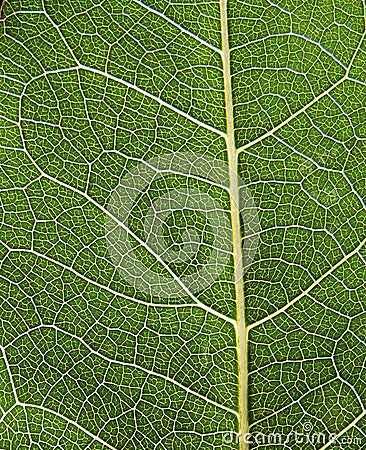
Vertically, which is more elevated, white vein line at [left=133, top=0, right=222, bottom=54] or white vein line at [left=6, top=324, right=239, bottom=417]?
white vein line at [left=133, top=0, right=222, bottom=54]

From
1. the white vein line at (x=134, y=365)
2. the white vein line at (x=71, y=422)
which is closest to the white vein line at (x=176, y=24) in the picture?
the white vein line at (x=134, y=365)

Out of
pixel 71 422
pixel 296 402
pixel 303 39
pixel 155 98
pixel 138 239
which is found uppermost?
pixel 303 39

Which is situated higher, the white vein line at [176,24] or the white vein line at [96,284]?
the white vein line at [176,24]

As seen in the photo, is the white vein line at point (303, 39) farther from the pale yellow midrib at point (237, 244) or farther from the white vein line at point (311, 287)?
the white vein line at point (311, 287)

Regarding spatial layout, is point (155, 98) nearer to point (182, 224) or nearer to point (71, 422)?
point (182, 224)

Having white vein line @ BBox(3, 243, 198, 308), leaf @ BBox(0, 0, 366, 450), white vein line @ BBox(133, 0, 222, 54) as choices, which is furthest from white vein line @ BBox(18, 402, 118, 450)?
white vein line @ BBox(133, 0, 222, 54)

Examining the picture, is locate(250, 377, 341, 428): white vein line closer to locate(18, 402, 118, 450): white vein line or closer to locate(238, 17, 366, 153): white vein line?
locate(18, 402, 118, 450): white vein line

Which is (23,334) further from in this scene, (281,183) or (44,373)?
(281,183)

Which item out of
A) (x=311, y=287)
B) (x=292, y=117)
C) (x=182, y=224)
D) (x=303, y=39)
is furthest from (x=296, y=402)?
(x=303, y=39)
